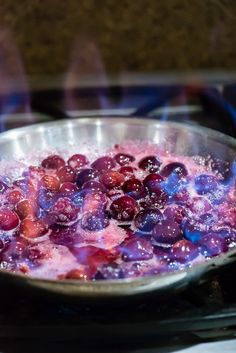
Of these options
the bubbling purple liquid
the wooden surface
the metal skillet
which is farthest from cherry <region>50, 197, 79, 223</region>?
the wooden surface

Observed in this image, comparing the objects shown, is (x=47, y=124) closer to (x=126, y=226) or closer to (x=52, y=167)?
(x=52, y=167)

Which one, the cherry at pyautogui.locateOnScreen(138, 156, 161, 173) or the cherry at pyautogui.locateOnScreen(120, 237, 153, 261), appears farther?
the cherry at pyautogui.locateOnScreen(138, 156, 161, 173)

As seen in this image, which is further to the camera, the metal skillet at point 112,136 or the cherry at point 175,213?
the metal skillet at point 112,136

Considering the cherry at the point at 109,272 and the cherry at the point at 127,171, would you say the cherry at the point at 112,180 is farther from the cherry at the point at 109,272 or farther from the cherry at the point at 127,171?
the cherry at the point at 109,272

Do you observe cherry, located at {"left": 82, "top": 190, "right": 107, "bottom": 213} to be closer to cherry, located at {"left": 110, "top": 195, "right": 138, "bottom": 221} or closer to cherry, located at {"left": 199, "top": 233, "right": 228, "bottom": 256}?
cherry, located at {"left": 110, "top": 195, "right": 138, "bottom": 221}

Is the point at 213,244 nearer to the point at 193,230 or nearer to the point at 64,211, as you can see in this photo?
the point at 193,230

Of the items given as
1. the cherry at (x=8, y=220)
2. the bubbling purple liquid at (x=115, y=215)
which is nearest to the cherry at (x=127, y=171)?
the bubbling purple liquid at (x=115, y=215)
